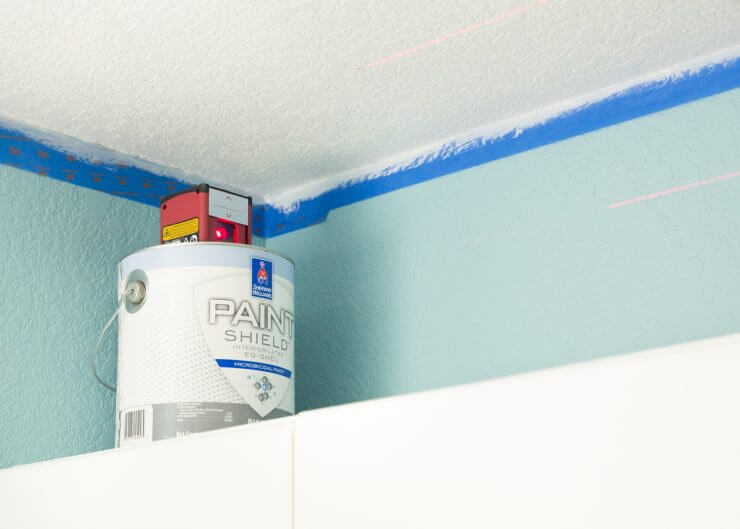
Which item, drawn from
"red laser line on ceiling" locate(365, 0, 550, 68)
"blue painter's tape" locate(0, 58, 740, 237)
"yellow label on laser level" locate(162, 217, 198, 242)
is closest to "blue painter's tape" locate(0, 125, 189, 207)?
"blue painter's tape" locate(0, 58, 740, 237)

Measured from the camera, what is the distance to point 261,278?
1204 mm

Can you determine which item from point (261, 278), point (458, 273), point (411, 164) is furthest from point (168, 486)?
point (411, 164)

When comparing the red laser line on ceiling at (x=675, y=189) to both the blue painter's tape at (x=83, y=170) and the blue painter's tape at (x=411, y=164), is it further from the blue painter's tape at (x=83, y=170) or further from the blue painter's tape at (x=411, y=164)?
the blue painter's tape at (x=83, y=170)

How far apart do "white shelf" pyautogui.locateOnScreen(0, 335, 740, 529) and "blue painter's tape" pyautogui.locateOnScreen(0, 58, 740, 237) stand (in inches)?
22.6

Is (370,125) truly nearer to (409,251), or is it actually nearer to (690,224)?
(409,251)

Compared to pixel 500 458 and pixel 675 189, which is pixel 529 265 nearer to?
pixel 675 189

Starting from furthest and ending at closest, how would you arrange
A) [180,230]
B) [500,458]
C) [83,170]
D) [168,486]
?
[83,170]
[180,230]
[168,486]
[500,458]

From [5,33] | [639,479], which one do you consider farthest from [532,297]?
[5,33]

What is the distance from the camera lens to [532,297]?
4.15ft

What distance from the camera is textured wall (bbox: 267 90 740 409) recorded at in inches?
45.3

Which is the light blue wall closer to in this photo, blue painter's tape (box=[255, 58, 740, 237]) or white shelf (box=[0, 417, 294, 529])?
blue painter's tape (box=[255, 58, 740, 237])

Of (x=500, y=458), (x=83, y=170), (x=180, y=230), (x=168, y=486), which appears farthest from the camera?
(x=83, y=170)

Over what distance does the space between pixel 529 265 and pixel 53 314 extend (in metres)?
0.68

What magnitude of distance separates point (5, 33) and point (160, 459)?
1.82 ft
